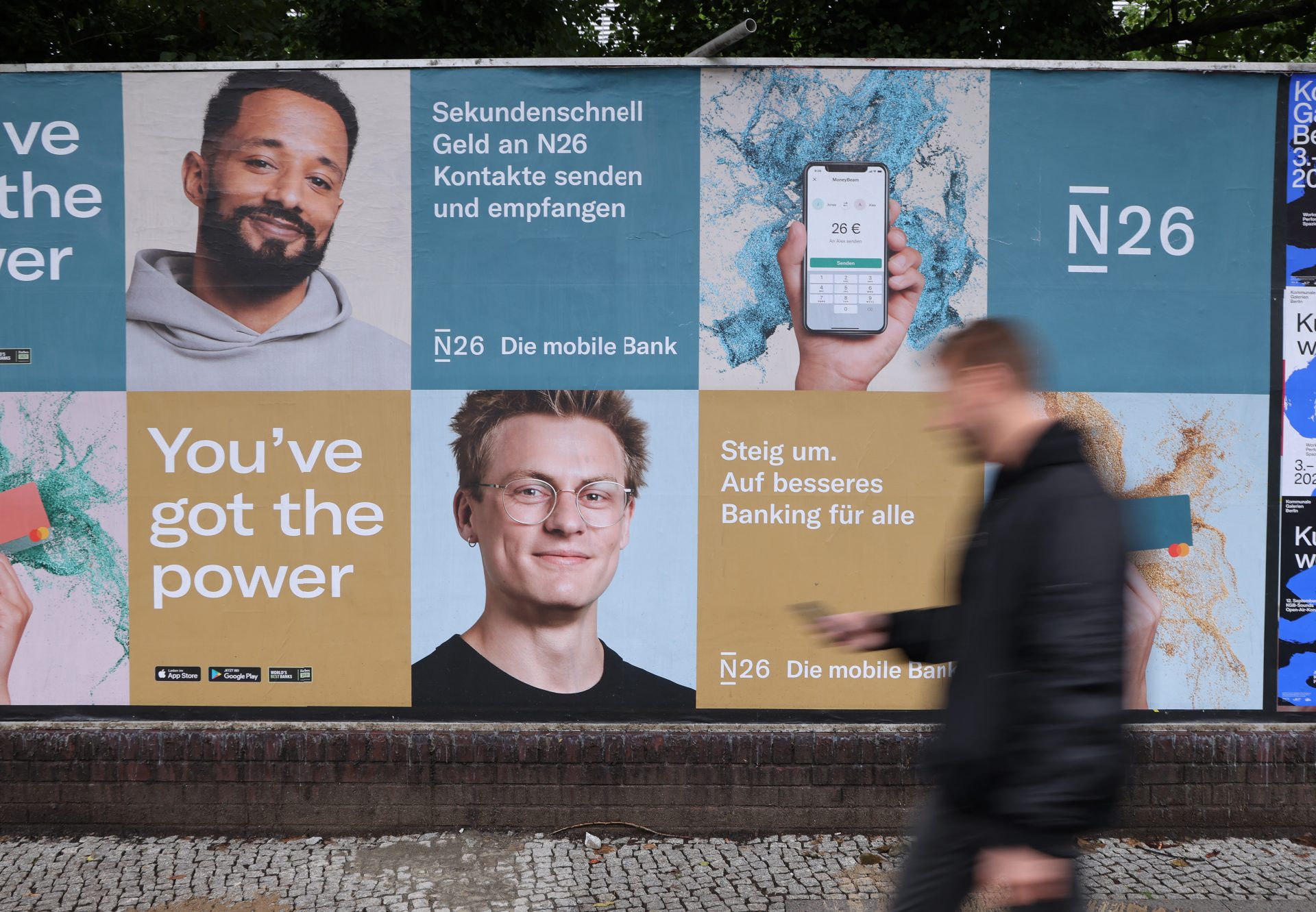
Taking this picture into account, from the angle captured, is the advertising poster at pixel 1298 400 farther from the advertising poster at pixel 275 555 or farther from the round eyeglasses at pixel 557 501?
the advertising poster at pixel 275 555

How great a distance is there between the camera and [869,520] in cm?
487

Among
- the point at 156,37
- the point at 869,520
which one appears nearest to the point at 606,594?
the point at 869,520

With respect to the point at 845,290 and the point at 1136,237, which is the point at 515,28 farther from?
the point at 1136,237

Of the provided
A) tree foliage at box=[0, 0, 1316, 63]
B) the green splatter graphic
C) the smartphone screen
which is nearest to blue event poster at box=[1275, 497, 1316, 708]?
the smartphone screen

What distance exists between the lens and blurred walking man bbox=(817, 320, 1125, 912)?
2086 millimetres

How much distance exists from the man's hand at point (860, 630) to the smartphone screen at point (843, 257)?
7.78ft

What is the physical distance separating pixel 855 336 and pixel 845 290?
0.23m

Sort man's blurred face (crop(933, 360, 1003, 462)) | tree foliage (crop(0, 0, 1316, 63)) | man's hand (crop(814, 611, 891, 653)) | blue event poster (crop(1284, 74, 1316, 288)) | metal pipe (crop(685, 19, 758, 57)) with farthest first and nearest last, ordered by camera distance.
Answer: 1. tree foliage (crop(0, 0, 1316, 63))
2. blue event poster (crop(1284, 74, 1316, 288))
3. metal pipe (crop(685, 19, 758, 57))
4. man's hand (crop(814, 611, 891, 653))
5. man's blurred face (crop(933, 360, 1003, 462))

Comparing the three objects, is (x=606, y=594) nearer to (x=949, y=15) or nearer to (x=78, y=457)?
(x=78, y=457)

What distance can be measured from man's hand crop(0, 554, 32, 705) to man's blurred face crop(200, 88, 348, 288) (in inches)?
71.2

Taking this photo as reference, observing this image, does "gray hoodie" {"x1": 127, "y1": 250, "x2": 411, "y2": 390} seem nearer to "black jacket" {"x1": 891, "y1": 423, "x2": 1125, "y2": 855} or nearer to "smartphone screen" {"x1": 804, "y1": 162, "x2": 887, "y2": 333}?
"smartphone screen" {"x1": 804, "y1": 162, "x2": 887, "y2": 333}

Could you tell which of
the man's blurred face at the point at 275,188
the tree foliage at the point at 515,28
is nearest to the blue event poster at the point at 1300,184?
the tree foliage at the point at 515,28

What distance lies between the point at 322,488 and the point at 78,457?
45.8 inches

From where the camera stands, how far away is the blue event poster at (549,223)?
4836 millimetres
